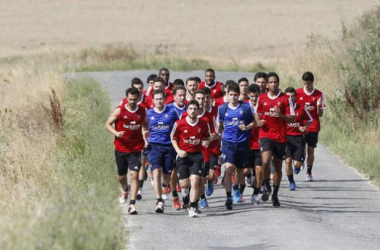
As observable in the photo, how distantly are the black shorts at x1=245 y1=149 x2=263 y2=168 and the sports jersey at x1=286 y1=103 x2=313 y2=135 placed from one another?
1947mm

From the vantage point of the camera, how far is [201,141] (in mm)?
14688

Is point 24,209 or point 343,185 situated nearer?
point 24,209

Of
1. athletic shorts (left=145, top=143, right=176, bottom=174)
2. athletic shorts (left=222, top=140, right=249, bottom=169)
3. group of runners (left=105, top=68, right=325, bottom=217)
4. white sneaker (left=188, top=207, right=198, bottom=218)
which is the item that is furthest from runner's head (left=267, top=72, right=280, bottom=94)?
white sneaker (left=188, top=207, right=198, bottom=218)

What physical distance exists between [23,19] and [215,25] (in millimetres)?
15315

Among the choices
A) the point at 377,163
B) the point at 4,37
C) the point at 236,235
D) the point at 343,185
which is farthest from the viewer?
the point at 4,37

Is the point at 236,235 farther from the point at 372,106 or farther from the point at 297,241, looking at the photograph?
the point at 372,106

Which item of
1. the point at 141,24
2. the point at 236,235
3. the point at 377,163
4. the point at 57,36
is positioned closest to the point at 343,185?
the point at 377,163

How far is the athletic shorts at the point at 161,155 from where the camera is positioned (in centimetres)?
1514

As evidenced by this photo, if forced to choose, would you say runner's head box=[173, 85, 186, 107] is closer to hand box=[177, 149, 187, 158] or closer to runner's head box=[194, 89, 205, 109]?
runner's head box=[194, 89, 205, 109]

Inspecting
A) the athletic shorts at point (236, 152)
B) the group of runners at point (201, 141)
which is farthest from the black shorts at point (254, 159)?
the athletic shorts at point (236, 152)

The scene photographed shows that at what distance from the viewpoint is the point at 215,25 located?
267ft

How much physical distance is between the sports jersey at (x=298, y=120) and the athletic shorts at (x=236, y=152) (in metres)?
Result: 2.65

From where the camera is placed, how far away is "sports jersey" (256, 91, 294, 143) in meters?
15.3

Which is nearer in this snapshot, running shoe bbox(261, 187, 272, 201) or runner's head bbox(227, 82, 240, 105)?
runner's head bbox(227, 82, 240, 105)
